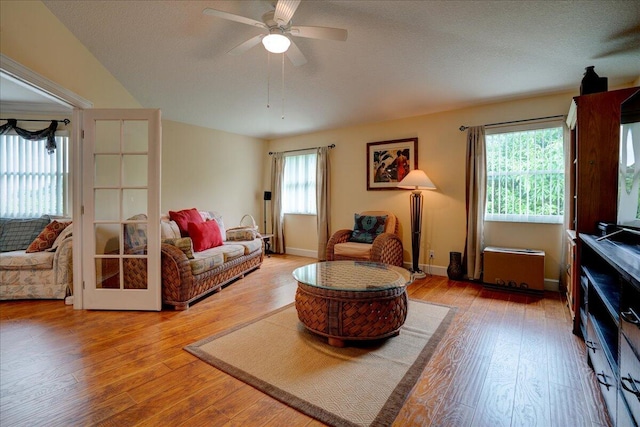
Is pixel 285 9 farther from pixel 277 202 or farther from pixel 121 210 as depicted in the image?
pixel 277 202

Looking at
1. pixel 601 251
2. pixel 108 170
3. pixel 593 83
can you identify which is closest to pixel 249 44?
pixel 108 170

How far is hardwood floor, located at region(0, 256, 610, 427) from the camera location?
59.6 inches

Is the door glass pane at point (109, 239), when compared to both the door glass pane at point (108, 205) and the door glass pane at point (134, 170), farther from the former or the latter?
the door glass pane at point (134, 170)

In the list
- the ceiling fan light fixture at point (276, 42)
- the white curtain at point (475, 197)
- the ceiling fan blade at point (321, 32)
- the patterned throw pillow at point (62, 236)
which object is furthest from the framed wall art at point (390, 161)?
the patterned throw pillow at point (62, 236)

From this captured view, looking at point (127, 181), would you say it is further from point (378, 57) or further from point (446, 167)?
point (446, 167)

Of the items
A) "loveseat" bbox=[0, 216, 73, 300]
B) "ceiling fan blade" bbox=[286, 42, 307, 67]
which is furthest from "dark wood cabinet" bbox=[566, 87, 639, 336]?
"loveseat" bbox=[0, 216, 73, 300]

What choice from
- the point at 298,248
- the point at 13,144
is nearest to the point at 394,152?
the point at 298,248

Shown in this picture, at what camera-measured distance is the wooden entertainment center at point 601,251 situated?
4.38 ft

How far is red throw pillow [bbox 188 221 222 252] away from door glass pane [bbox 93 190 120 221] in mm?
961

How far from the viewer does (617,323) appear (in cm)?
129

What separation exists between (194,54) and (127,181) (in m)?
1.48

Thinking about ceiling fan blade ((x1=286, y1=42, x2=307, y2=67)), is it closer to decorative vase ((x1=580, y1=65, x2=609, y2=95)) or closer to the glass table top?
the glass table top

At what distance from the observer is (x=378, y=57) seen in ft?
9.52

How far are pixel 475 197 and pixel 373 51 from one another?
2.45m
